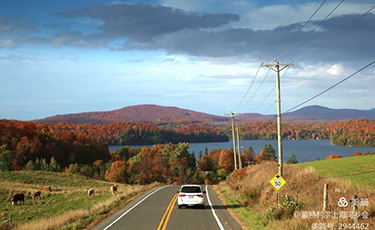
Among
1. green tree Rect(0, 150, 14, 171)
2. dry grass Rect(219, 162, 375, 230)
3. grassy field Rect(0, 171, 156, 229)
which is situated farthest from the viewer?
green tree Rect(0, 150, 14, 171)

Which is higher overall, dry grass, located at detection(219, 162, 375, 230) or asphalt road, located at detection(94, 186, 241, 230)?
dry grass, located at detection(219, 162, 375, 230)

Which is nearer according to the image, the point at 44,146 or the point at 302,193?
the point at 302,193

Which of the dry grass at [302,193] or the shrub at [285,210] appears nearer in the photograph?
the dry grass at [302,193]

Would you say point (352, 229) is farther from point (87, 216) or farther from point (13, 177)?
point (13, 177)

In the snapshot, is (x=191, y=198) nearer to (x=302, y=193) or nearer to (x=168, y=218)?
(x=168, y=218)

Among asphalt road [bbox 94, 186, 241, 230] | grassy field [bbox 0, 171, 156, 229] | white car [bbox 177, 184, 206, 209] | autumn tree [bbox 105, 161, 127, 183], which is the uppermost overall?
white car [bbox 177, 184, 206, 209]

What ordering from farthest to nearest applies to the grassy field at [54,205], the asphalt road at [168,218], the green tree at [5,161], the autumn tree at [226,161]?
the autumn tree at [226,161] → the green tree at [5,161] → the grassy field at [54,205] → the asphalt road at [168,218]

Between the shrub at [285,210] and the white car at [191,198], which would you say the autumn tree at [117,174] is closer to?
the white car at [191,198]

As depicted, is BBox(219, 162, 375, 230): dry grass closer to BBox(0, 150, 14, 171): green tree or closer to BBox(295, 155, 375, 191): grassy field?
BBox(295, 155, 375, 191): grassy field

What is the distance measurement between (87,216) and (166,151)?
117 meters

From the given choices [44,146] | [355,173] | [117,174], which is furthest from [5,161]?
[355,173]

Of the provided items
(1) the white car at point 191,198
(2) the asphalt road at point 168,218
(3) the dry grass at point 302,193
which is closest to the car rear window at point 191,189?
(1) the white car at point 191,198

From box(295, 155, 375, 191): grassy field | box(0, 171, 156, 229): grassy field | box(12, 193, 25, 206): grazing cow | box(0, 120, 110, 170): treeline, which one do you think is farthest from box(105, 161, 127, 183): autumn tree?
box(295, 155, 375, 191): grassy field

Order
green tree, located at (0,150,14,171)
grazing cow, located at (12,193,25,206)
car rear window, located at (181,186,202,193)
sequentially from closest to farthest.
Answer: car rear window, located at (181,186,202,193) → grazing cow, located at (12,193,25,206) → green tree, located at (0,150,14,171)
